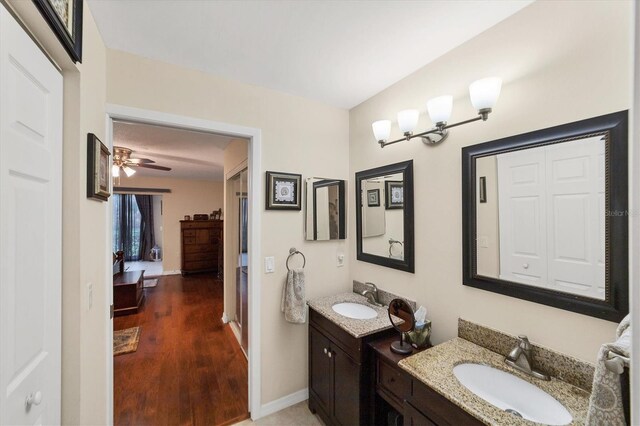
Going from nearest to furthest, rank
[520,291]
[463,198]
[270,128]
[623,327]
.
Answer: [623,327]
[520,291]
[463,198]
[270,128]

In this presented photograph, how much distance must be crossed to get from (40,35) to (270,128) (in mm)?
1316

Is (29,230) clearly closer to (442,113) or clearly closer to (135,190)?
(442,113)

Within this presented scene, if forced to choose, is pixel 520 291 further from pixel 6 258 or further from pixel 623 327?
pixel 6 258

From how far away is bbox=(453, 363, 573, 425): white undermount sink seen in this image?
109cm

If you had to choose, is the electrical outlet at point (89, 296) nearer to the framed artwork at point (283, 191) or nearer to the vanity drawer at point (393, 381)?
the framed artwork at point (283, 191)

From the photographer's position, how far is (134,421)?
2010mm

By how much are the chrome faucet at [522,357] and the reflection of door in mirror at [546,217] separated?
0.90 feet

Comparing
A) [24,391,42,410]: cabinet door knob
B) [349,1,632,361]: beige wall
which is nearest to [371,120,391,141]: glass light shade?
[349,1,632,361]: beige wall

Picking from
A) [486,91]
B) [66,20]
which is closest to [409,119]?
[486,91]

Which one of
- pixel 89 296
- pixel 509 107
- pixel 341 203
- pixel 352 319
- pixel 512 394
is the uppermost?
pixel 509 107

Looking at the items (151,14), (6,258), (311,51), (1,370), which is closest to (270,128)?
(311,51)

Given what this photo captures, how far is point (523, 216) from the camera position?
1.35m

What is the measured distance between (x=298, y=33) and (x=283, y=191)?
1047 mm

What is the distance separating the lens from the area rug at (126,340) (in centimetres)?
296
